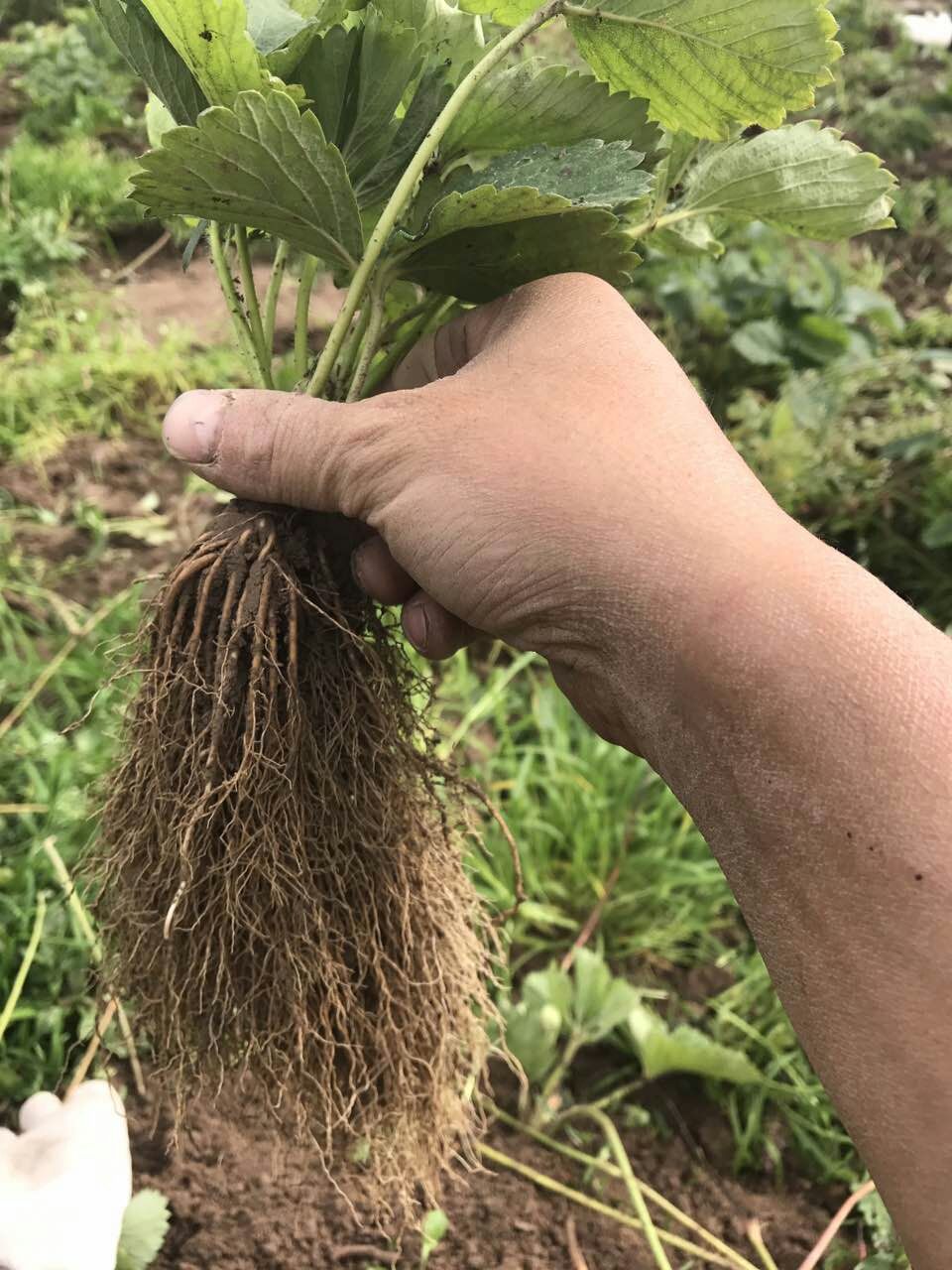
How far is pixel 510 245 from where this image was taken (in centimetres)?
89

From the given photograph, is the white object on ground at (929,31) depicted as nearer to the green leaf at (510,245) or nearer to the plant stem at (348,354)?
the green leaf at (510,245)

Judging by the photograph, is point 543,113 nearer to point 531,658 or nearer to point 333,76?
point 333,76

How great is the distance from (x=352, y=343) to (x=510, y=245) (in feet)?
0.66

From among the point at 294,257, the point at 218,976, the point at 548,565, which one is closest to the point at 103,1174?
the point at 218,976

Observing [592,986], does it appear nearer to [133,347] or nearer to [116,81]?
[133,347]

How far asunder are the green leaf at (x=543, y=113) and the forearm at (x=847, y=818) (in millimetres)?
410

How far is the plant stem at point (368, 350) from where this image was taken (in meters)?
0.97

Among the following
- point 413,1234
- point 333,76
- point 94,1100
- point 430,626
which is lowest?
point 413,1234

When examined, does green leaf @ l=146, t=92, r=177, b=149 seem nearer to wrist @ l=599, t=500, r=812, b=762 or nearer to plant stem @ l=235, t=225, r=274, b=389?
plant stem @ l=235, t=225, r=274, b=389

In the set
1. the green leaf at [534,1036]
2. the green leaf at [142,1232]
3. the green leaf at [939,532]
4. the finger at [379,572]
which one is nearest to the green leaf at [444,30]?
the finger at [379,572]

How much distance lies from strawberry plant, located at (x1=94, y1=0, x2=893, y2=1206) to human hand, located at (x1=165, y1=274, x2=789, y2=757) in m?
0.09

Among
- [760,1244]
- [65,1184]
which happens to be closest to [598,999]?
[760,1244]

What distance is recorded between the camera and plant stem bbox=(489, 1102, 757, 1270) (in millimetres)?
1296

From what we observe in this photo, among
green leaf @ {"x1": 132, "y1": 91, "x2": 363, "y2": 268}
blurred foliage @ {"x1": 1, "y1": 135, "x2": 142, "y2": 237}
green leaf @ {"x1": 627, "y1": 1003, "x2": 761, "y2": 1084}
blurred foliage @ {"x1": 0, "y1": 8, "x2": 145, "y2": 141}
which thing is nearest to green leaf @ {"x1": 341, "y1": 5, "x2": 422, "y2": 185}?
green leaf @ {"x1": 132, "y1": 91, "x2": 363, "y2": 268}
